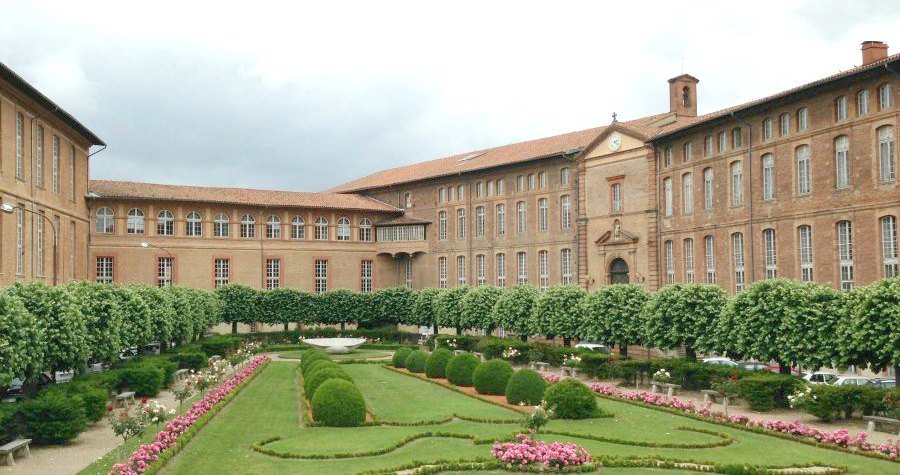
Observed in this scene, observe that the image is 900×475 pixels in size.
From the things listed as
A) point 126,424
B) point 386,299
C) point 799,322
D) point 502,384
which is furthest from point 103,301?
point 386,299

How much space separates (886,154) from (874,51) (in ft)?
17.8

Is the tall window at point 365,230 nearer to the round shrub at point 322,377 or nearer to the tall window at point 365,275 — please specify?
the tall window at point 365,275

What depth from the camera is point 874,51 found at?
33656 millimetres

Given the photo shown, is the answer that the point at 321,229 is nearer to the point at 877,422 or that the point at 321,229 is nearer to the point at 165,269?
the point at 165,269

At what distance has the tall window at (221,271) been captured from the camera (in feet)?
187

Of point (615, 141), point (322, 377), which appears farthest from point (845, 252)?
point (322, 377)

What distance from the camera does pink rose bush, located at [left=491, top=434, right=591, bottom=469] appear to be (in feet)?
49.9

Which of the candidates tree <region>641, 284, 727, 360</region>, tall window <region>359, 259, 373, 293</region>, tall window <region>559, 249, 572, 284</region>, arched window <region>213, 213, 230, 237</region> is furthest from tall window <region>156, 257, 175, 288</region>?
tree <region>641, 284, 727, 360</region>

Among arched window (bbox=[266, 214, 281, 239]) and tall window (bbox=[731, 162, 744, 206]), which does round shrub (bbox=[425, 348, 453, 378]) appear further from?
arched window (bbox=[266, 214, 281, 239])

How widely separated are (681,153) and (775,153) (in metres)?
6.94

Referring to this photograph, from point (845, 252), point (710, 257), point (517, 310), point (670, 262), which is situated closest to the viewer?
point (845, 252)

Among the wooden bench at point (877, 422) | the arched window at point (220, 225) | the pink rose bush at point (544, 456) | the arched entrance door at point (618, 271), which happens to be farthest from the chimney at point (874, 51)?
the arched window at point (220, 225)

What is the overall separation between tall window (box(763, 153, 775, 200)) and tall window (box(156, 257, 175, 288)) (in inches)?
1477

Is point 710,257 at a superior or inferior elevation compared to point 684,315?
superior
